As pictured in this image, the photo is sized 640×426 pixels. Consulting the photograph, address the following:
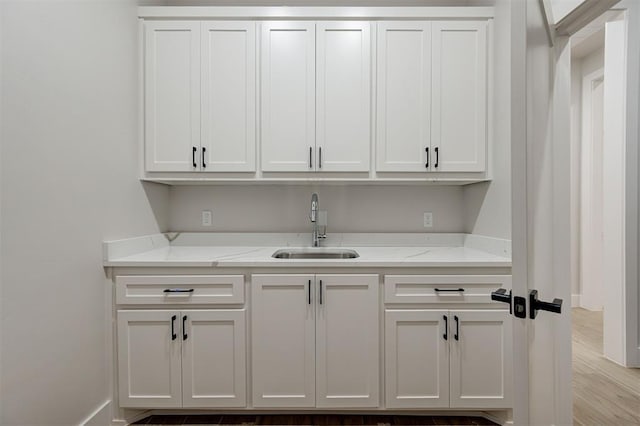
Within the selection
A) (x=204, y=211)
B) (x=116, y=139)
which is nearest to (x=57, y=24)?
(x=116, y=139)

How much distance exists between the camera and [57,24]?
1.43m

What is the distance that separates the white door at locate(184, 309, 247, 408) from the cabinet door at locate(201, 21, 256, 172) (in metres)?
0.90

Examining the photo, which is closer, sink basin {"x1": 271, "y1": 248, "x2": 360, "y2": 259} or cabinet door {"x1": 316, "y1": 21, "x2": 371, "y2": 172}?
cabinet door {"x1": 316, "y1": 21, "x2": 371, "y2": 172}

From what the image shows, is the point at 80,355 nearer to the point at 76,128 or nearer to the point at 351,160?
the point at 76,128

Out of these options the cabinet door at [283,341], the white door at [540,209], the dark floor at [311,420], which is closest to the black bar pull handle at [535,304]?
the white door at [540,209]

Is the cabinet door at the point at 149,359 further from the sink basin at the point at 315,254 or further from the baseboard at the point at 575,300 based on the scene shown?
the baseboard at the point at 575,300

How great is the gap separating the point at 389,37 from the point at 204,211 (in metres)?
1.72

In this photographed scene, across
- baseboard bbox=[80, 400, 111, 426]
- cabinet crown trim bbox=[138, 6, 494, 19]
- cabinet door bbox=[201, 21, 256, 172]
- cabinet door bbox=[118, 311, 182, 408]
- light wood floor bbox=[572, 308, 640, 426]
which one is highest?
cabinet crown trim bbox=[138, 6, 494, 19]

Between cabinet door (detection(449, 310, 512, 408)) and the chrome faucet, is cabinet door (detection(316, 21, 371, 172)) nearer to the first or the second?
the chrome faucet

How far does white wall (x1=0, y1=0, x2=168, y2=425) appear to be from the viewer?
1.24 metres

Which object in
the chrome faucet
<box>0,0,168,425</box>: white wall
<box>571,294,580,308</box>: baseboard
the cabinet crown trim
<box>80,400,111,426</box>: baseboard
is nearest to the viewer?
<box>571,294,580,308</box>: baseboard

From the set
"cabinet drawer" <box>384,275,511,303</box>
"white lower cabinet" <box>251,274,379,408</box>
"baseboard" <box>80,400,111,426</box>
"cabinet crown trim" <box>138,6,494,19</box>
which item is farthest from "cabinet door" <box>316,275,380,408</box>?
"cabinet crown trim" <box>138,6,494,19</box>

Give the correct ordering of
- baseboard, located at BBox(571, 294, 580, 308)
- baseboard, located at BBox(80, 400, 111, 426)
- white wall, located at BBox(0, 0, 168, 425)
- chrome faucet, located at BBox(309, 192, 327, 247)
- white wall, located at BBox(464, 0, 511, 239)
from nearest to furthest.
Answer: baseboard, located at BBox(571, 294, 580, 308) < white wall, located at BBox(0, 0, 168, 425) < baseboard, located at BBox(80, 400, 111, 426) < white wall, located at BBox(464, 0, 511, 239) < chrome faucet, located at BBox(309, 192, 327, 247)

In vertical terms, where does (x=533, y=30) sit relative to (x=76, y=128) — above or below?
above
